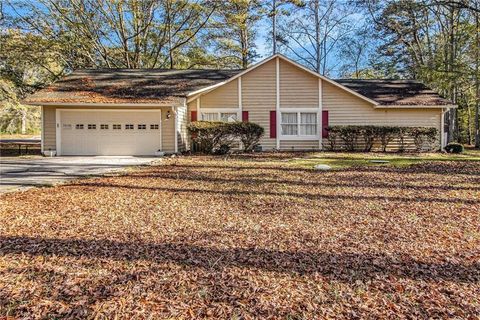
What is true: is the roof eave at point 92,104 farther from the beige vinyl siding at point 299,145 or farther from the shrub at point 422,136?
the shrub at point 422,136

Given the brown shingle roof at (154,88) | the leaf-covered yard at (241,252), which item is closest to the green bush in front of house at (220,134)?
the brown shingle roof at (154,88)

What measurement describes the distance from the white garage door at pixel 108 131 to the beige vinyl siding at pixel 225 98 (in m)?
2.74

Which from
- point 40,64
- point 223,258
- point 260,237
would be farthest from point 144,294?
point 40,64

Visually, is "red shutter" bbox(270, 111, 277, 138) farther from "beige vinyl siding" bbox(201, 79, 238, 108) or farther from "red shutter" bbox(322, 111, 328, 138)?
"red shutter" bbox(322, 111, 328, 138)

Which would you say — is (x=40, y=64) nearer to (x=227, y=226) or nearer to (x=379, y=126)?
(x=379, y=126)

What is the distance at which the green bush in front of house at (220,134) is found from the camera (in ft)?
44.9

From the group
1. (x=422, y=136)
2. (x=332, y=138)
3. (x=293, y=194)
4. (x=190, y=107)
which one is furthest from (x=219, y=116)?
(x=293, y=194)

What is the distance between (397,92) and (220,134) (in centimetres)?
943

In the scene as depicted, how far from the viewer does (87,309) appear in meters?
2.37

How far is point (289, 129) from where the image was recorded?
15961 mm

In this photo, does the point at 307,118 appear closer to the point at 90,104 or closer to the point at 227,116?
the point at 227,116

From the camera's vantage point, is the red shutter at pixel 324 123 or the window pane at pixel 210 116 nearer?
the red shutter at pixel 324 123

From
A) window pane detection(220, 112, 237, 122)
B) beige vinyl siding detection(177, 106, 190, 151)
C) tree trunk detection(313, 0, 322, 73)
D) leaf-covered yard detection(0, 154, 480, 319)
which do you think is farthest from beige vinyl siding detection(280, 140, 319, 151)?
tree trunk detection(313, 0, 322, 73)

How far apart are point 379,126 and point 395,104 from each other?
4.81 feet
